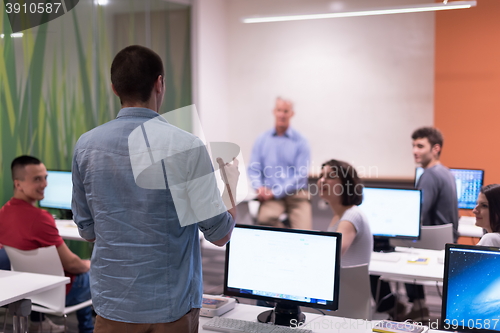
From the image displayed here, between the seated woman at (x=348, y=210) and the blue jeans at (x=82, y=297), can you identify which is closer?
the seated woman at (x=348, y=210)

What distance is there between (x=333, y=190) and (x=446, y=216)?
1.46 metres

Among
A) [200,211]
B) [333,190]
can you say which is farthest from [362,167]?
[200,211]

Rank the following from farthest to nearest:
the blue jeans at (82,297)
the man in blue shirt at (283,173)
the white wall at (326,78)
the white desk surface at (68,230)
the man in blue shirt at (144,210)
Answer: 1. the white wall at (326,78)
2. the man in blue shirt at (283,173)
3. the white desk surface at (68,230)
4. the blue jeans at (82,297)
5. the man in blue shirt at (144,210)

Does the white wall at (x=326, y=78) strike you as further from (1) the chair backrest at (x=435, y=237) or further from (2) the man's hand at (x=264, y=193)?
(1) the chair backrest at (x=435, y=237)

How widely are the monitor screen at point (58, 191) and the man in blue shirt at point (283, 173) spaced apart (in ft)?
6.81

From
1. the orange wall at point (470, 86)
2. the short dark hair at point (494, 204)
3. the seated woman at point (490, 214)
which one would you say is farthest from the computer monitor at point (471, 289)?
the orange wall at point (470, 86)

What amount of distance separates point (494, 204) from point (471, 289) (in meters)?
0.68

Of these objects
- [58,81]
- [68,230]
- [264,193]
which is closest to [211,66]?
[264,193]

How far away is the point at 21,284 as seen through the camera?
8.82 feet

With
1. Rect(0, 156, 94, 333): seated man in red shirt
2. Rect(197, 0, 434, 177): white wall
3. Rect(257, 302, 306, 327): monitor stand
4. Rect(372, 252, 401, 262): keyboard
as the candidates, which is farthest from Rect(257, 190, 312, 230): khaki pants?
Rect(257, 302, 306, 327): monitor stand

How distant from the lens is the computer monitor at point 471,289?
1.94m

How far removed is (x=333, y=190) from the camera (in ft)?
10.1

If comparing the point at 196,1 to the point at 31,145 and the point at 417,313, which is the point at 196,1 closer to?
the point at 31,145

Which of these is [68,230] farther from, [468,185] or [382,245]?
[468,185]
